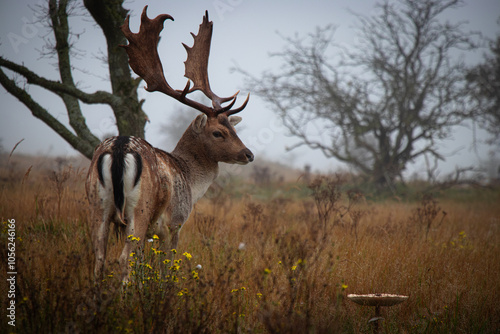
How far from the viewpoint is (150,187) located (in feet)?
9.23

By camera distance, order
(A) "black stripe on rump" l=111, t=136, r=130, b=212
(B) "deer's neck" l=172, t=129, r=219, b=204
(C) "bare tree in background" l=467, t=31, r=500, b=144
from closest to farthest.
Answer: (A) "black stripe on rump" l=111, t=136, r=130, b=212
(B) "deer's neck" l=172, t=129, r=219, b=204
(C) "bare tree in background" l=467, t=31, r=500, b=144

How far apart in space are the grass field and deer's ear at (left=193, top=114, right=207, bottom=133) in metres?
1.26

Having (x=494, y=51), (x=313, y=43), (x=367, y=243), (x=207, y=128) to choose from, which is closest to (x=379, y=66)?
(x=313, y=43)

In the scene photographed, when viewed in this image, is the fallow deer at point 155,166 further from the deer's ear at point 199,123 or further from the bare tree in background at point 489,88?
the bare tree in background at point 489,88

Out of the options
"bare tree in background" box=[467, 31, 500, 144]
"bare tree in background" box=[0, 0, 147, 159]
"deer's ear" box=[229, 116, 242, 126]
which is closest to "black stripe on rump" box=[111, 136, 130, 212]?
"deer's ear" box=[229, 116, 242, 126]

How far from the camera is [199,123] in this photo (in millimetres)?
3832

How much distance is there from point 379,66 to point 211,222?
11.2 metres

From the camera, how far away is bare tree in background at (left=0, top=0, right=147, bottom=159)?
504 centimetres

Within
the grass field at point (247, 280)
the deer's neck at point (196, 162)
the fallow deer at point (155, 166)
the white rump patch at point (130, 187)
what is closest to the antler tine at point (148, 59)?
the fallow deer at point (155, 166)

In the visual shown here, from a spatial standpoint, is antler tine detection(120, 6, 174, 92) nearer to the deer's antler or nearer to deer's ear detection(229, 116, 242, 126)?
the deer's antler

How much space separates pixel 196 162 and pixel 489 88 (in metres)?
15.1

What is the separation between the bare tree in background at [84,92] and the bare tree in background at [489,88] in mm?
12843

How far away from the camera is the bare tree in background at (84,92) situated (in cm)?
504

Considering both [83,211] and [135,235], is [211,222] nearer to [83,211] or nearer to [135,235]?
[83,211]
